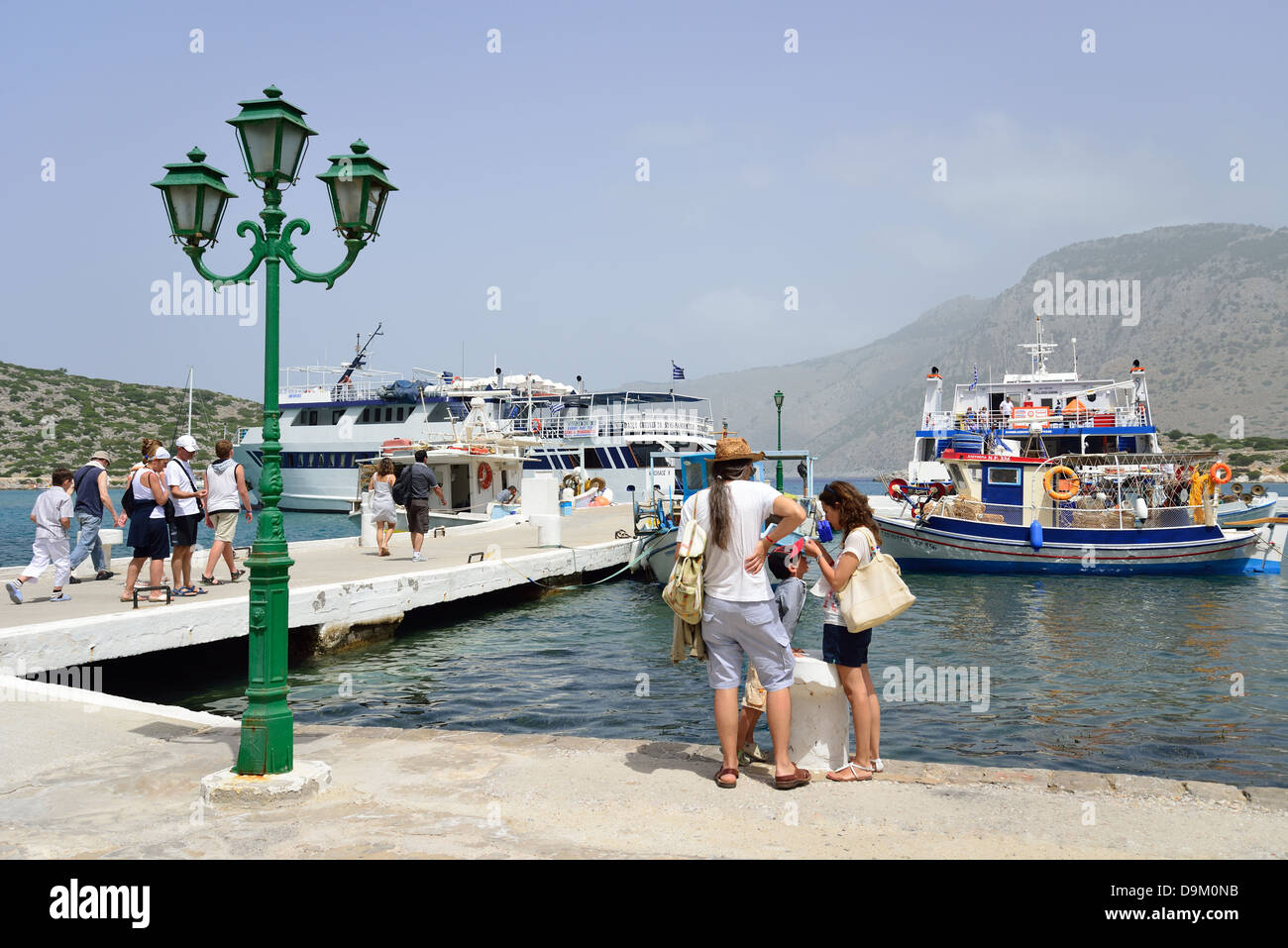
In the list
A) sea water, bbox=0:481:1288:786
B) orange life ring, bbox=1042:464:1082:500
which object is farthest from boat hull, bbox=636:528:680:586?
orange life ring, bbox=1042:464:1082:500

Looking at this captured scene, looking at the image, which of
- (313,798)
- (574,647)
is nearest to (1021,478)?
(574,647)

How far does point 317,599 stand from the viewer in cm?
1220

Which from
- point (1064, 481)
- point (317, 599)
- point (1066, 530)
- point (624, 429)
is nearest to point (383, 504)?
point (317, 599)

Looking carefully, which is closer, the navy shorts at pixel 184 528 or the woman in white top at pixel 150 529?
the woman in white top at pixel 150 529

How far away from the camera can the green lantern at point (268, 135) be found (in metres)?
5.57

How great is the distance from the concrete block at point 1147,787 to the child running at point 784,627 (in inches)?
78.7

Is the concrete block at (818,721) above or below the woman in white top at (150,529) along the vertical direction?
below

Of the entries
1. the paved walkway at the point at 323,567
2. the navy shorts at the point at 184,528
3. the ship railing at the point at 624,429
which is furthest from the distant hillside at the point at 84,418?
→ the navy shorts at the point at 184,528

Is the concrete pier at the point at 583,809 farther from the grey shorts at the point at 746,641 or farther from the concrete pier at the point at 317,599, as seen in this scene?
the concrete pier at the point at 317,599

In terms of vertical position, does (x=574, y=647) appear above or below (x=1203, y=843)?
below
